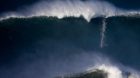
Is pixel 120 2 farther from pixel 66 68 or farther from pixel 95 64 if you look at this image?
pixel 66 68

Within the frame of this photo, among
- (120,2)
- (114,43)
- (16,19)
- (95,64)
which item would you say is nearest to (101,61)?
(95,64)

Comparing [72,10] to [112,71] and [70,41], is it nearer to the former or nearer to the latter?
[70,41]

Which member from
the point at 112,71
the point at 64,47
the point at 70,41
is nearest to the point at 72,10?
the point at 70,41

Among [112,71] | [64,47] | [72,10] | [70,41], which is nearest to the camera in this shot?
[112,71]

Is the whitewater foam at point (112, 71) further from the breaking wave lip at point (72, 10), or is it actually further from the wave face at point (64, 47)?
the breaking wave lip at point (72, 10)

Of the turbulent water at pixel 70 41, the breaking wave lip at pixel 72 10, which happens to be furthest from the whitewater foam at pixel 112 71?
the breaking wave lip at pixel 72 10

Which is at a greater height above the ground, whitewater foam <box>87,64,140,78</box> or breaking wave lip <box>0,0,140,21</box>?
breaking wave lip <box>0,0,140,21</box>

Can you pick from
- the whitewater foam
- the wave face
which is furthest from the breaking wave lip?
the whitewater foam

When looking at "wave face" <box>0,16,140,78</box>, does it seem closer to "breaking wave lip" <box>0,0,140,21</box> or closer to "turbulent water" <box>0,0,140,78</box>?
"turbulent water" <box>0,0,140,78</box>
